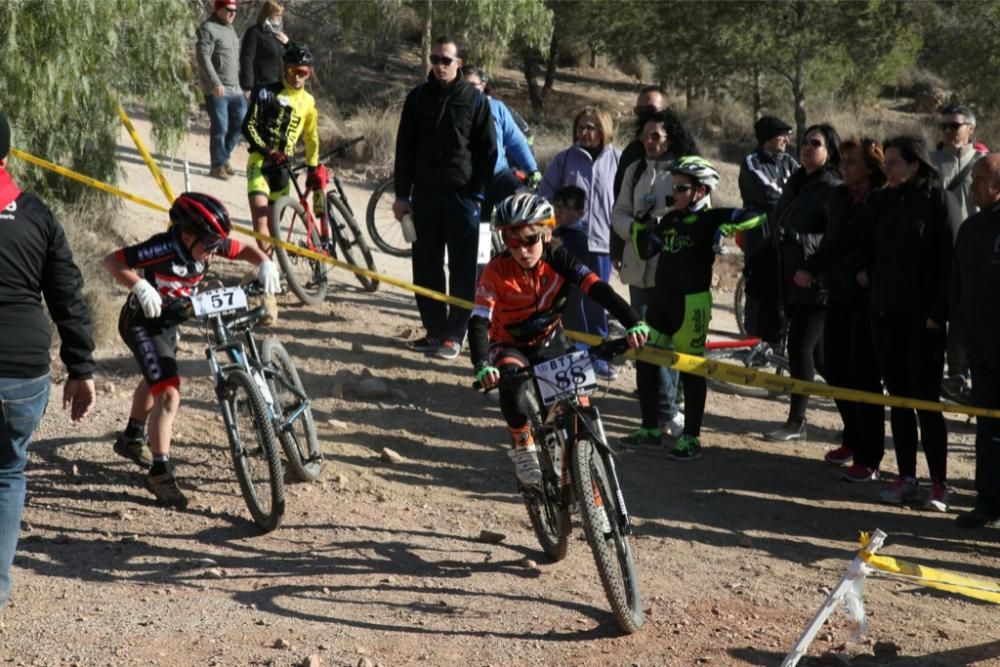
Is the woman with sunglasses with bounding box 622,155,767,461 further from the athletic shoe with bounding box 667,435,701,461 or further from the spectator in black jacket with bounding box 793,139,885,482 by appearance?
the spectator in black jacket with bounding box 793,139,885,482

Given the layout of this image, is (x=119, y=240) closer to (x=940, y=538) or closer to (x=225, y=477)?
(x=225, y=477)

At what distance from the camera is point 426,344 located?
1028cm

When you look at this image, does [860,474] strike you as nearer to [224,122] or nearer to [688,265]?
[688,265]

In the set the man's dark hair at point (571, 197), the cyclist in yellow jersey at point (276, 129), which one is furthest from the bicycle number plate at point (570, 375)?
the cyclist in yellow jersey at point (276, 129)

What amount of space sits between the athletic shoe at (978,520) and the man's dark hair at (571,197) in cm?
344

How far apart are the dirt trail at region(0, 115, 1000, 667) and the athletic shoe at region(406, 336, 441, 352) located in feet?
1.44

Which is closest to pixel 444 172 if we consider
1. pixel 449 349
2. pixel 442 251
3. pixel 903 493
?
pixel 442 251

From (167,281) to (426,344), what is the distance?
340 centimetres

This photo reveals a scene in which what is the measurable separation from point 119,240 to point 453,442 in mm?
5187

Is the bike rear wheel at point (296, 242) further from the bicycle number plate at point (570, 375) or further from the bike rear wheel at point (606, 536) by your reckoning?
the bike rear wheel at point (606, 536)

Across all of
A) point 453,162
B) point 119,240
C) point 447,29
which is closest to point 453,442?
point 453,162

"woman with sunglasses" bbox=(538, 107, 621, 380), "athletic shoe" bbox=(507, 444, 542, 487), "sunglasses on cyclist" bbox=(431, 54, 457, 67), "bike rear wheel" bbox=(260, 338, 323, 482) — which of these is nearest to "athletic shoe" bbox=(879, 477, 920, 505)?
"woman with sunglasses" bbox=(538, 107, 621, 380)

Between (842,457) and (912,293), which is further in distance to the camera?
(842,457)

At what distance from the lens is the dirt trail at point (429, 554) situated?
5.54 metres
